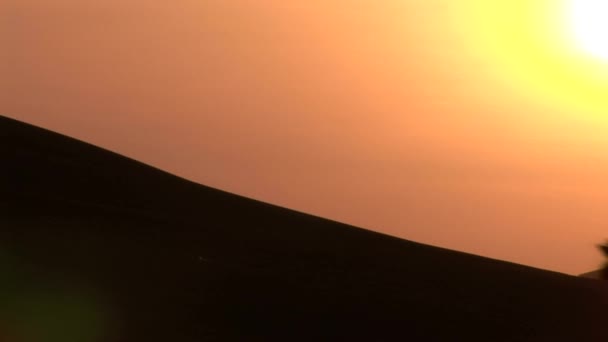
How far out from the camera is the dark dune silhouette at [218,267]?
2.91ft

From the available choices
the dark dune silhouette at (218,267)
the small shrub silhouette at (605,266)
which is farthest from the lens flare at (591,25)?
the dark dune silhouette at (218,267)

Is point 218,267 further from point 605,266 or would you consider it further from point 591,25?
point 591,25

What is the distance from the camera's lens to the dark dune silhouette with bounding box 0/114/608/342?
887 mm

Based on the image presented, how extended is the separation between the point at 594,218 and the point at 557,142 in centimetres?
21

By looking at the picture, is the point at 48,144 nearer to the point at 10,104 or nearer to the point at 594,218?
the point at 10,104

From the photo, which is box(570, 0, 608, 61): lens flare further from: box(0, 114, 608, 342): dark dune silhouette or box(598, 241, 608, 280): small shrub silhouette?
box(0, 114, 608, 342): dark dune silhouette

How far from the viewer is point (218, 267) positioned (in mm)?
972

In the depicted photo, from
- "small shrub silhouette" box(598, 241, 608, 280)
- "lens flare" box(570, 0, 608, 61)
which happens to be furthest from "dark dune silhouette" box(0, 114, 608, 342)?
"lens flare" box(570, 0, 608, 61)

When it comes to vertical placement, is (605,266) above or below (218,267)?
above

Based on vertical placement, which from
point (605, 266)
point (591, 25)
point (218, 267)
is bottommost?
point (218, 267)

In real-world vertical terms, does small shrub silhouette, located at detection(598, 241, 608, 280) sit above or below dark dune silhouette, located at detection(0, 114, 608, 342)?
above

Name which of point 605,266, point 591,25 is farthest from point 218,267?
point 591,25

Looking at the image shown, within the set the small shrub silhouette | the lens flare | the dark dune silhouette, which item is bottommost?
the dark dune silhouette

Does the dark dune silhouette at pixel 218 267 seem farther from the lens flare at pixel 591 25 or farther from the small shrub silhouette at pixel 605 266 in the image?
the lens flare at pixel 591 25
